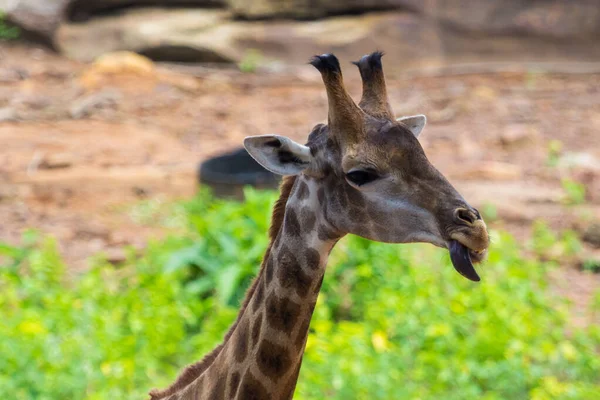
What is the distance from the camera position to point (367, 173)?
249cm

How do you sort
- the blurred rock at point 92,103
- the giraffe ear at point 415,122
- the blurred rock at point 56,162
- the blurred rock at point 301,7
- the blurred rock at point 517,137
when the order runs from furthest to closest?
1. the blurred rock at point 301,7
2. the blurred rock at point 92,103
3. the blurred rock at point 517,137
4. the blurred rock at point 56,162
5. the giraffe ear at point 415,122

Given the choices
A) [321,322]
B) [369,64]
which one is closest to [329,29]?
[321,322]

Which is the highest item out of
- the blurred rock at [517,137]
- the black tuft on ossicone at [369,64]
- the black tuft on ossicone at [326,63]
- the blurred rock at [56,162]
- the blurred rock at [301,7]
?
the black tuft on ossicone at [326,63]

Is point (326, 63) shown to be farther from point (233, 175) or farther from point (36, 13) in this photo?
point (36, 13)

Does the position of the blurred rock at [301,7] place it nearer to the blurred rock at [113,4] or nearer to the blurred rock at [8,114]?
the blurred rock at [113,4]

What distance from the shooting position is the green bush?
15.3 ft

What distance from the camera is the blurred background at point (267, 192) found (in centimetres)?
496

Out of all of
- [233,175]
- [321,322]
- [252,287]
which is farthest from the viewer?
[233,175]

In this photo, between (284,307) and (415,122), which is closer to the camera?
(284,307)

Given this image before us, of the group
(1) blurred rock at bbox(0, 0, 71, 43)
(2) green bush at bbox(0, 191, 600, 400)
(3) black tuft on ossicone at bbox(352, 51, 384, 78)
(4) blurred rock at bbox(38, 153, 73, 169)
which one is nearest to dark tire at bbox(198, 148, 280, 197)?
(2) green bush at bbox(0, 191, 600, 400)

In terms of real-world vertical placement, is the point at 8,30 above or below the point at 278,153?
below

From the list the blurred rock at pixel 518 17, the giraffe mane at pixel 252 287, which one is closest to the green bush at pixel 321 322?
the giraffe mane at pixel 252 287

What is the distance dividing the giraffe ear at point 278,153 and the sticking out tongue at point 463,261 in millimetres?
530

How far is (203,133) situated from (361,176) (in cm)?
765
